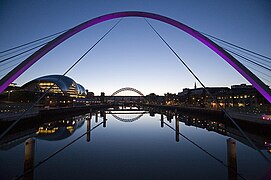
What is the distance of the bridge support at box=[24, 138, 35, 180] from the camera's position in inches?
290

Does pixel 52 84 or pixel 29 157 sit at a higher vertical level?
pixel 52 84

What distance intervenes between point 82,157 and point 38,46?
872cm

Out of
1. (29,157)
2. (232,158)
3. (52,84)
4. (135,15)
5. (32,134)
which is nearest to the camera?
(29,157)

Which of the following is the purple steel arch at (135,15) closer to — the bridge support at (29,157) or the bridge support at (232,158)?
the bridge support at (29,157)

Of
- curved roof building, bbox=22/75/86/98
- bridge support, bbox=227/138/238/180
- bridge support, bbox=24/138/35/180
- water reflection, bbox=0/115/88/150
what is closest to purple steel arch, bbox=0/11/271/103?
bridge support, bbox=24/138/35/180

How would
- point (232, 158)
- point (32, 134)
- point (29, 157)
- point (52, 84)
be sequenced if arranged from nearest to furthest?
point (29, 157) < point (232, 158) < point (32, 134) < point (52, 84)

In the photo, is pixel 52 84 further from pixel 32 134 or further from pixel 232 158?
pixel 232 158

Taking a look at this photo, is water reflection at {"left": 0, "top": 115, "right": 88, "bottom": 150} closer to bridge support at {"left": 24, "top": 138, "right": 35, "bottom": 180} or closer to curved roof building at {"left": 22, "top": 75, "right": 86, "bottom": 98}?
bridge support at {"left": 24, "top": 138, "right": 35, "bottom": 180}

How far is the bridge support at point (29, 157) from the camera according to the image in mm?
7375

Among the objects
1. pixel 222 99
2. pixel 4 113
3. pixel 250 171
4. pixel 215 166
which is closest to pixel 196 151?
pixel 215 166

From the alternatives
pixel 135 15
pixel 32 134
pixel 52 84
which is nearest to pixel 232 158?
pixel 135 15

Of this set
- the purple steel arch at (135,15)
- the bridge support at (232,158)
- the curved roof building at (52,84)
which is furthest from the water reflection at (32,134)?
the curved roof building at (52,84)

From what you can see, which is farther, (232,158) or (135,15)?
(135,15)

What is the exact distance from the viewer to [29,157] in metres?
7.54
